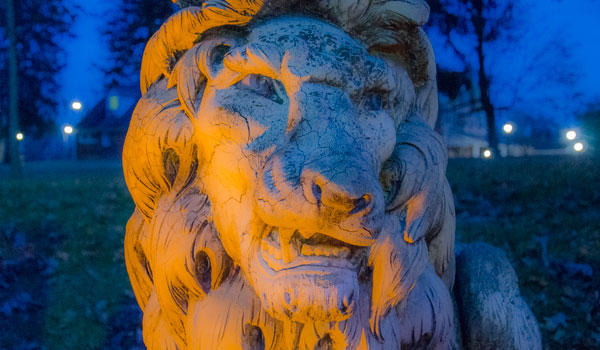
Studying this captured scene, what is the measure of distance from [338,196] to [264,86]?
323 millimetres

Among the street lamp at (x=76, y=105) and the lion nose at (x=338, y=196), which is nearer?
the lion nose at (x=338, y=196)

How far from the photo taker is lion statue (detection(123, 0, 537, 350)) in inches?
35.8

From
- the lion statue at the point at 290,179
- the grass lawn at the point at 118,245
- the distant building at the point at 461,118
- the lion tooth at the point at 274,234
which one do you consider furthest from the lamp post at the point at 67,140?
the lion tooth at the point at 274,234

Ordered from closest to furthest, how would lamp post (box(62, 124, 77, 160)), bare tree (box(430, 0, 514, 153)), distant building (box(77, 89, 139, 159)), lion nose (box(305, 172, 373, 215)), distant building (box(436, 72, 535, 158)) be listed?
lion nose (box(305, 172, 373, 215)), distant building (box(77, 89, 139, 159)), bare tree (box(430, 0, 514, 153)), distant building (box(436, 72, 535, 158)), lamp post (box(62, 124, 77, 160))

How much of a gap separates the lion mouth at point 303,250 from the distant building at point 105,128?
375 centimetres

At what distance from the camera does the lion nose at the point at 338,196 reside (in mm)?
875

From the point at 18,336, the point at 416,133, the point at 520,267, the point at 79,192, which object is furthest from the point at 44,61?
the point at 416,133

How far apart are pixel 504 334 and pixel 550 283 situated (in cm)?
248

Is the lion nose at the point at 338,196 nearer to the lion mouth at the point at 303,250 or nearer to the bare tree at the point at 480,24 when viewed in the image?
the lion mouth at the point at 303,250

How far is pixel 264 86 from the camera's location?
1.06m

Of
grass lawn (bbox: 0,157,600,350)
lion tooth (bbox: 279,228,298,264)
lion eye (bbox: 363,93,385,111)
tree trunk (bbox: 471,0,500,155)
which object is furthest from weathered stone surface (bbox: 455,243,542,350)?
tree trunk (bbox: 471,0,500,155)

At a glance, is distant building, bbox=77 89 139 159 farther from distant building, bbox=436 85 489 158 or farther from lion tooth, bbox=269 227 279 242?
lion tooth, bbox=269 227 279 242

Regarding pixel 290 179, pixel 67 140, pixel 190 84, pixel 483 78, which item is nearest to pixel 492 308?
pixel 290 179

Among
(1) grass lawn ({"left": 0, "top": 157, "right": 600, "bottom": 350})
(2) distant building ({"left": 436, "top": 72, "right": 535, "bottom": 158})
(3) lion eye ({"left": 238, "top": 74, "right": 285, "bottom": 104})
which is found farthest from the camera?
(2) distant building ({"left": 436, "top": 72, "right": 535, "bottom": 158})
